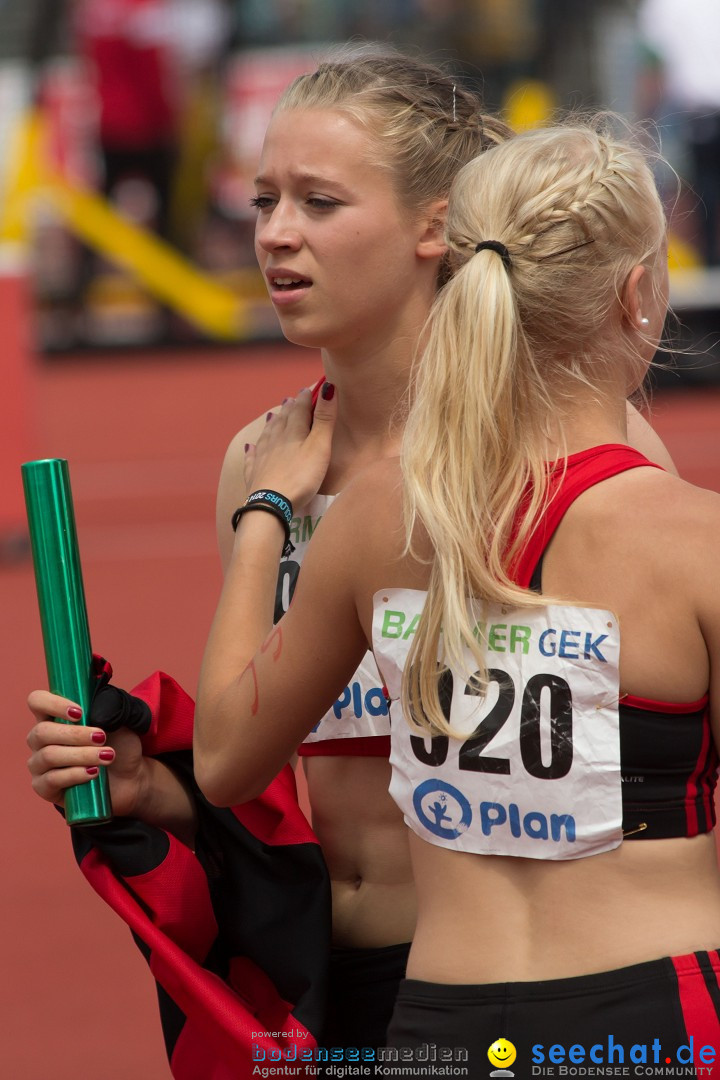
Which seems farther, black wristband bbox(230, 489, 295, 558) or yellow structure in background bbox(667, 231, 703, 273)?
yellow structure in background bbox(667, 231, 703, 273)

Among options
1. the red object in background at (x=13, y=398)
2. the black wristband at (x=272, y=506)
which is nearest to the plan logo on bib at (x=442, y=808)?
the black wristband at (x=272, y=506)

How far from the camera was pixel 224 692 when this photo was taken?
197 cm

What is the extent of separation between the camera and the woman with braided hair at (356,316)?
2.26m

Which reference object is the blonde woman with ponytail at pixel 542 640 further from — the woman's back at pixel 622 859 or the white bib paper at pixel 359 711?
the white bib paper at pixel 359 711

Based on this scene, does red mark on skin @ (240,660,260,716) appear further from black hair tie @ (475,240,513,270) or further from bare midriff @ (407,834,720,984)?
black hair tie @ (475,240,513,270)

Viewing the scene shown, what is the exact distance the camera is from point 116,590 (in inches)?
368

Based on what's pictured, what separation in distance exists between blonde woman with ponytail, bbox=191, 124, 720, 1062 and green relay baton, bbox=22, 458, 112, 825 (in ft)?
1.13

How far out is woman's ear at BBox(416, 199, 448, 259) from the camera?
94.4 inches

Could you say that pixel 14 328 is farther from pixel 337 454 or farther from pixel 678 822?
pixel 678 822

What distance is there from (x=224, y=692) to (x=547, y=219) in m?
0.74

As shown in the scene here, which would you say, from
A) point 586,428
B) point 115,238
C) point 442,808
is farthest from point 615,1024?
point 115,238

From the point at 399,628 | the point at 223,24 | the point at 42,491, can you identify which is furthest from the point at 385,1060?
the point at 223,24

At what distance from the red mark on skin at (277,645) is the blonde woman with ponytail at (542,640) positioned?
0.02m

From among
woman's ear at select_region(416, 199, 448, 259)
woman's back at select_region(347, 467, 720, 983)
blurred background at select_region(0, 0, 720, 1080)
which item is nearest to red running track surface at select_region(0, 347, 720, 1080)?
blurred background at select_region(0, 0, 720, 1080)
